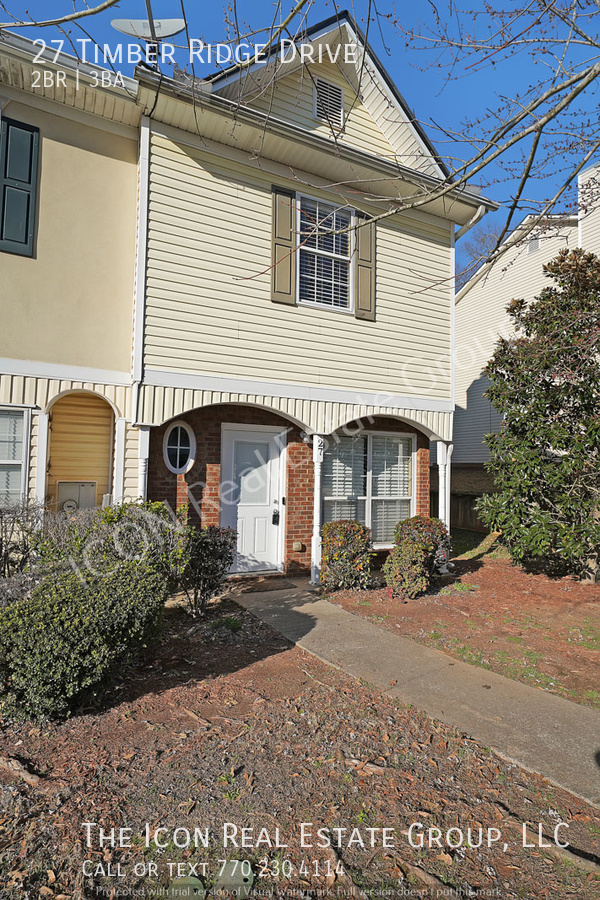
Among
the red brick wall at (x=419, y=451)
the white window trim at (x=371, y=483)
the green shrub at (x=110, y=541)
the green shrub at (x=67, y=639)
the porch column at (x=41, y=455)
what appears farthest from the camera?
the red brick wall at (x=419, y=451)

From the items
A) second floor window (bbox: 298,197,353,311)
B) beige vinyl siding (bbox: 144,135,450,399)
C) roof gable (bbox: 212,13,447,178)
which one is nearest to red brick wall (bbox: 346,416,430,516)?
beige vinyl siding (bbox: 144,135,450,399)

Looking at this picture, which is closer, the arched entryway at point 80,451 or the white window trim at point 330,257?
the arched entryway at point 80,451

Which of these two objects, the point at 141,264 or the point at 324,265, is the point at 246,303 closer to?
the point at 141,264

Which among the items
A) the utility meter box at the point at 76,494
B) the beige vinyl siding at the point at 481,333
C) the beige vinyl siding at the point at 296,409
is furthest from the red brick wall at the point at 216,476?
the beige vinyl siding at the point at 481,333

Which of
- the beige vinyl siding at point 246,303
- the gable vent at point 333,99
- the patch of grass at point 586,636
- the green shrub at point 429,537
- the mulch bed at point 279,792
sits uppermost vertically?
the gable vent at point 333,99

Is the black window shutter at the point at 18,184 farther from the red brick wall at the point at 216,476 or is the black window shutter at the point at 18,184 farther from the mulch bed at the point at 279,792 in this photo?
the mulch bed at the point at 279,792

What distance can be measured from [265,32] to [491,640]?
5.83 metres

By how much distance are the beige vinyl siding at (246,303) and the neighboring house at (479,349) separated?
6766mm

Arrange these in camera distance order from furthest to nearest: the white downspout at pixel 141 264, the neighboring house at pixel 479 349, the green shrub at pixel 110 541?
the neighboring house at pixel 479 349 < the white downspout at pixel 141 264 < the green shrub at pixel 110 541

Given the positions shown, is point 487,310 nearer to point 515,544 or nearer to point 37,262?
point 515,544

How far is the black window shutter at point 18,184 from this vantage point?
6.39 meters

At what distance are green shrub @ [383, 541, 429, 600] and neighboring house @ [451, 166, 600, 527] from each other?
837 centimetres

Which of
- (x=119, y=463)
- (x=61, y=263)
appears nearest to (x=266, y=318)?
(x=61, y=263)

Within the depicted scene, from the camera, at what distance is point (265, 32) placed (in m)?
3.56
